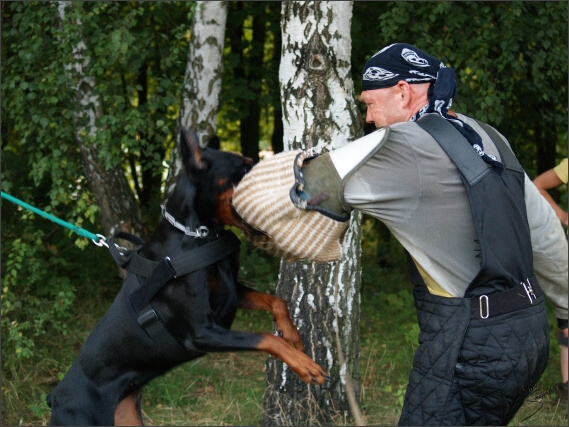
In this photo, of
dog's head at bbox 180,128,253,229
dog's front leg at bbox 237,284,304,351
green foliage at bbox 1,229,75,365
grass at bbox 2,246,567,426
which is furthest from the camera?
green foliage at bbox 1,229,75,365

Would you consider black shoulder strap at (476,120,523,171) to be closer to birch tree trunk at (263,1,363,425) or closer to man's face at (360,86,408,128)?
man's face at (360,86,408,128)

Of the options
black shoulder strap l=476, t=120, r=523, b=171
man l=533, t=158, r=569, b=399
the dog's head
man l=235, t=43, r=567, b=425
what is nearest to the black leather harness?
the dog's head

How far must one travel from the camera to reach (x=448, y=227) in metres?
2.37

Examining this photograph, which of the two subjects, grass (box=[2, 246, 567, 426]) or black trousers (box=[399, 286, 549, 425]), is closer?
black trousers (box=[399, 286, 549, 425])

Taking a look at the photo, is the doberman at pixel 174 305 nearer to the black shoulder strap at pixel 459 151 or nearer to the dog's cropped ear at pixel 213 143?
the dog's cropped ear at pixel 213 143

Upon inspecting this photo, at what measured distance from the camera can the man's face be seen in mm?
2592

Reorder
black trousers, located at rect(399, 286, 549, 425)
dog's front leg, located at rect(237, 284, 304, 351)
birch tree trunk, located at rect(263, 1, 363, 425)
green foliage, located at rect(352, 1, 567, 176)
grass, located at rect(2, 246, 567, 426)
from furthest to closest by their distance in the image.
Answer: green foliage, located at rect(352, 1, 567, 176) → grass, located at rect(2, 246, 567, 426) → birch tree trunk, located at rect(263, 1, 363, 425) → dog's front leg, located at rect(237, 284, 304, 351) → black trousers, located at rect(399, 286, 549, 425)

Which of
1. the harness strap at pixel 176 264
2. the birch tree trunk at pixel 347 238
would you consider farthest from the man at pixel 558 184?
the harness strap at pixel 176 264

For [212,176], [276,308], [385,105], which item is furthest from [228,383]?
[385,105]

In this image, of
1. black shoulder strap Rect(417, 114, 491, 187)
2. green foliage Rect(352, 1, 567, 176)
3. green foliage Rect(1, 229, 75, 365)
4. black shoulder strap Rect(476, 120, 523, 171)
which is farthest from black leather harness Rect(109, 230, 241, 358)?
green foliage Rect(352, 1, 567, 176)

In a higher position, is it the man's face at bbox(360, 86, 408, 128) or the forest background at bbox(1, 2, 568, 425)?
the man's face at bbox(360, 86, 408, 128)

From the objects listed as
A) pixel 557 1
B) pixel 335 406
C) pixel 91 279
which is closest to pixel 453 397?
pixel 335 406

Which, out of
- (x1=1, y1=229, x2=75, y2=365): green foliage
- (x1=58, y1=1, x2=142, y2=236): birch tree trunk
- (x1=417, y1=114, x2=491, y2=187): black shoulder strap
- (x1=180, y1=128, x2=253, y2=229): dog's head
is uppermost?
(x1=417, y1=114, x2=491, y2=187): black shoulder strap

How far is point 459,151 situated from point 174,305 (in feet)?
4.10
